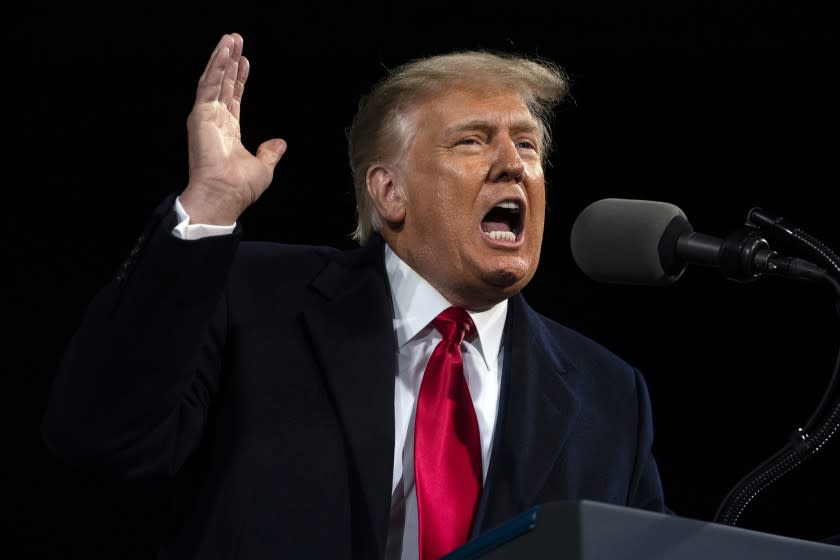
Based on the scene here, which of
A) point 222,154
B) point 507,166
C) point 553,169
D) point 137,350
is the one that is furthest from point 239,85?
point 553,169

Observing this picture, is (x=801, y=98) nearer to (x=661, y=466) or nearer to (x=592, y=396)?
(x=661, y=466)

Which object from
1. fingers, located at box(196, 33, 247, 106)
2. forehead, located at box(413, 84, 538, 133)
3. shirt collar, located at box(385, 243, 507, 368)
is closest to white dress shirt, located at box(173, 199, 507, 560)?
shirt collar, located at box(385, 243, 507, 368)

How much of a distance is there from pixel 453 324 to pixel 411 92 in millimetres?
492

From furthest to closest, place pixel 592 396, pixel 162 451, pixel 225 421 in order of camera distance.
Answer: pixel 592 396
pixel 225 421
pixel 162 451

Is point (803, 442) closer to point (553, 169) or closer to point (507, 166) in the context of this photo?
point (507, 166)

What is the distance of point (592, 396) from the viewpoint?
2164 mm

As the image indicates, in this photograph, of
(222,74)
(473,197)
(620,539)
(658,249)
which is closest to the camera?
(620,539)

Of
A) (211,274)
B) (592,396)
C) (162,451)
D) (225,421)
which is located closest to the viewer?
(211,274)

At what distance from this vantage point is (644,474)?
2.16 metres

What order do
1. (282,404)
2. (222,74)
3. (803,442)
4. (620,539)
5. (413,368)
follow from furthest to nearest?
(413,368)
(282,404)
(222,74)
(803,442)
(620,539)

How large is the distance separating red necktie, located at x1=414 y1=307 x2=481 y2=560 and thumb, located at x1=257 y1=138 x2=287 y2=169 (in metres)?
0.44

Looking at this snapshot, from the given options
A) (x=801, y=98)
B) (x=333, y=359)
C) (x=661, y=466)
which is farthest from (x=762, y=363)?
(x=333, y=359)

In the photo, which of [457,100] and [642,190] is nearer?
[457,100]

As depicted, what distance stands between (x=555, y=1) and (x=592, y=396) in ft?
4.08
